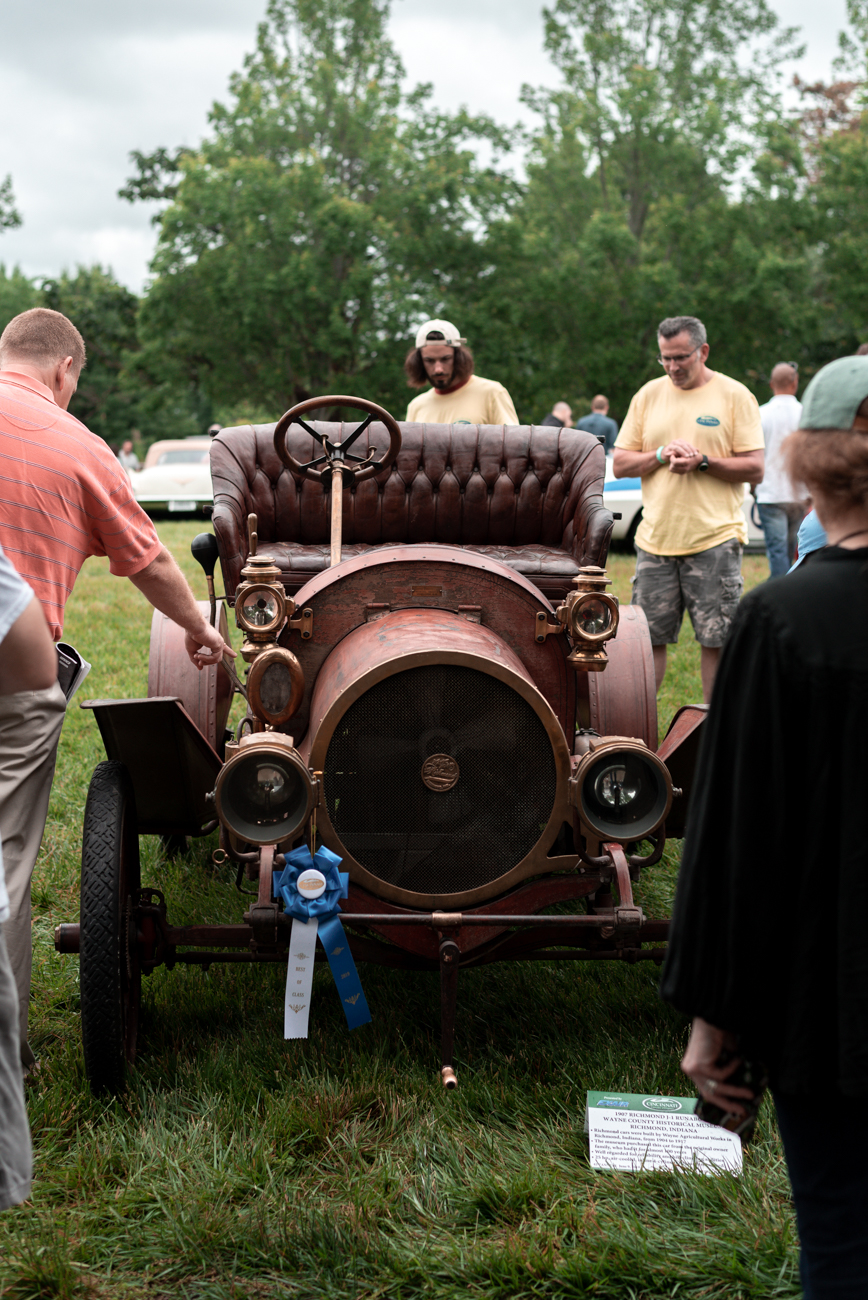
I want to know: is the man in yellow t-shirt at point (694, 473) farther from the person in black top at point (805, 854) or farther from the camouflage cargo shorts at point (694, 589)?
the person in black top at point (805, 854)

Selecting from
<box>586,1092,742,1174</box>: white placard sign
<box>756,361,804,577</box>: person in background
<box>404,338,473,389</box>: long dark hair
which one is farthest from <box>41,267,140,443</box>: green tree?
<box>586,1092,742,1174</box>: white placard sign

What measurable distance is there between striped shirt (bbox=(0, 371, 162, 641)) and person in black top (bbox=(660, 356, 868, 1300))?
83.2 inches

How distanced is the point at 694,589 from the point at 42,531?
12.3 feet

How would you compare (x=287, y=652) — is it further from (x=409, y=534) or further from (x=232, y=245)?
(x=232, y=245)

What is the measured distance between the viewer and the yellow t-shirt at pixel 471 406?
20.1 feet

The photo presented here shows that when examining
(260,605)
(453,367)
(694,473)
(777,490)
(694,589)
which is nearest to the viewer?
(260,605)

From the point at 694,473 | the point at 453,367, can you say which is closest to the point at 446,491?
the point at 453,367

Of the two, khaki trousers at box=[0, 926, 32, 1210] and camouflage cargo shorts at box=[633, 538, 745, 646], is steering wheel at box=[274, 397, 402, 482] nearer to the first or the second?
camouflage cargo shorts at box=[633, 538, 745, 646]

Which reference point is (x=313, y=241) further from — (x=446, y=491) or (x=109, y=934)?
(x=109, y=934)

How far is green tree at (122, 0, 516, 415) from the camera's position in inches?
1001

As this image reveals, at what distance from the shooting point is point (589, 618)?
11.3 ft

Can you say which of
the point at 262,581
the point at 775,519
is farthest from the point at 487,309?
the point at 262,581

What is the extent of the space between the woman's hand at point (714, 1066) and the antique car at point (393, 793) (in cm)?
133

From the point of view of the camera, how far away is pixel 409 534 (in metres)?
5.44
